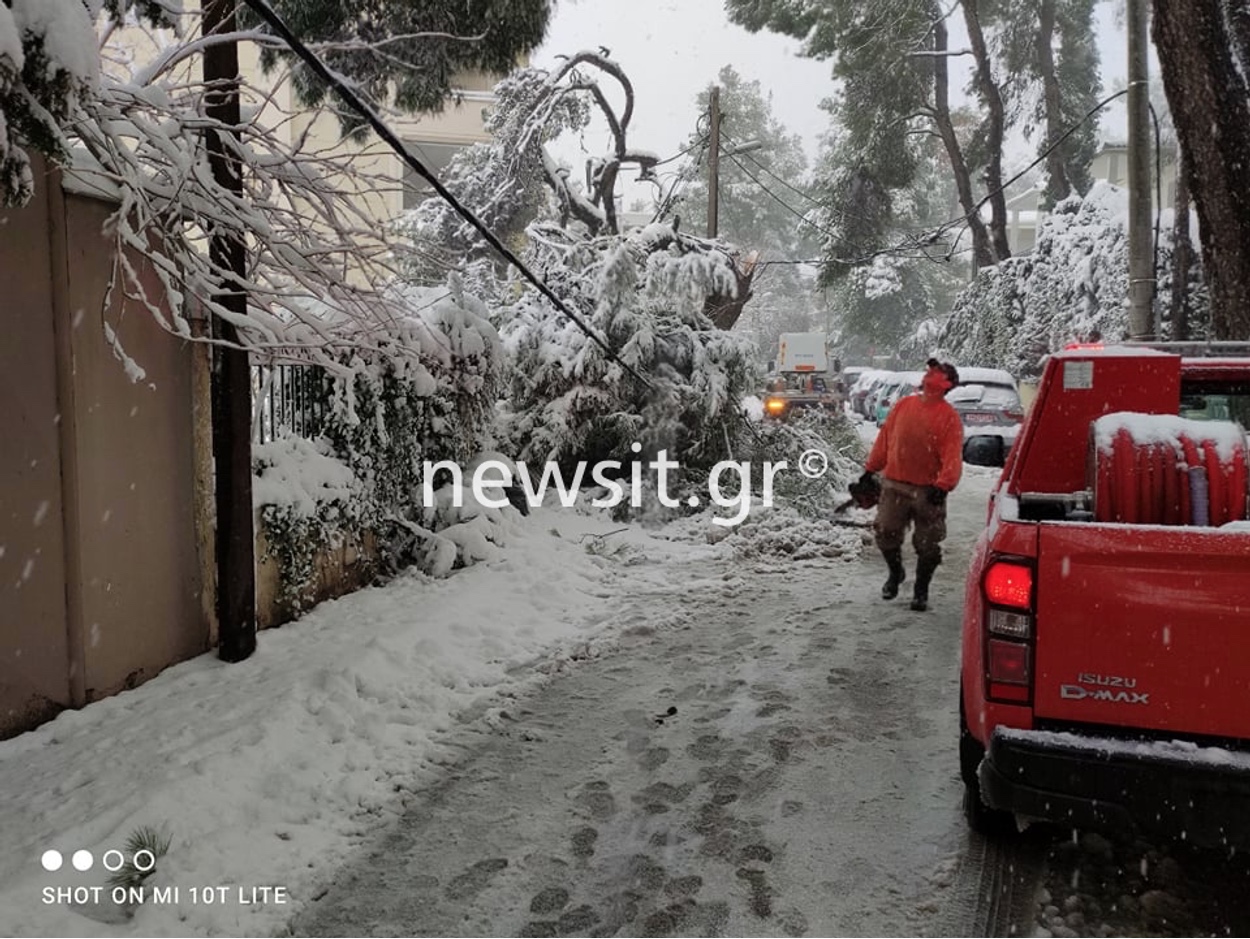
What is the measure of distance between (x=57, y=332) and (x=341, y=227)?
152 cm

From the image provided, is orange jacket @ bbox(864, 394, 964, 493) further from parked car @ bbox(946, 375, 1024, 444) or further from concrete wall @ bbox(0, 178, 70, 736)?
parked car @ bbox(946, 375, 1024, 444)

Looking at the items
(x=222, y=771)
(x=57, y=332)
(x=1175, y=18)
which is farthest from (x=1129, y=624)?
(x=1175, y=18)

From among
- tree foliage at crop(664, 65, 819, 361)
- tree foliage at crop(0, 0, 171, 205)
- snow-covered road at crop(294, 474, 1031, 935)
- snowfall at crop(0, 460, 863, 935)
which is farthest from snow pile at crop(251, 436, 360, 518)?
tree foliage at crop(664, 65, 819, 361)

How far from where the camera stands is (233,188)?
17.2ft

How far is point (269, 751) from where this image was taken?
13.9 ft

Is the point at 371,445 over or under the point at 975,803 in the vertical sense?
over

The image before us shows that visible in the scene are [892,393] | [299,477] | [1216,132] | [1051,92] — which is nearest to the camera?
[299,477]

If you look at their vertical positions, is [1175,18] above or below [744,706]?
above

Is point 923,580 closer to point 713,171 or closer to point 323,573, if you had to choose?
point 323,573

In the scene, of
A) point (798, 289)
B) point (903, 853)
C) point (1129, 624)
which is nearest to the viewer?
point (1129, 624)

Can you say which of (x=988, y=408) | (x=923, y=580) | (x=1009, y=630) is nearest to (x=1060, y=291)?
(x=988, y=408)

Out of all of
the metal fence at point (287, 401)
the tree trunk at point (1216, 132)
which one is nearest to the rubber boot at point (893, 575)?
the tree trunk at point (1216, 132)

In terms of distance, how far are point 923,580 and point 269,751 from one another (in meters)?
4.93

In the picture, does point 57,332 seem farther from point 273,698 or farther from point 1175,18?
point 1175,18
